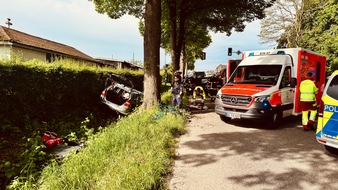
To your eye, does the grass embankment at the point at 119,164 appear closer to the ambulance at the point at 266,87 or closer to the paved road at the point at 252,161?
the paved road at the point at 252,161

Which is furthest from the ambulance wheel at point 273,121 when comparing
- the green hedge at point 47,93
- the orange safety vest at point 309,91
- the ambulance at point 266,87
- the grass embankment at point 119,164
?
the green hedge at point 47,93

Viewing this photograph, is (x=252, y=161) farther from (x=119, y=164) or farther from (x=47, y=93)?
(x=47, y=93)

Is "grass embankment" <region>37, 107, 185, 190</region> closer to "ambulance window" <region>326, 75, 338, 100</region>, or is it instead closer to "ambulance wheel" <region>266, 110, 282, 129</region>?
"ambulance wheel" <region>266, 110, 282, 129</region>

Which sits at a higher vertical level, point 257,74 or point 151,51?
point 151,51

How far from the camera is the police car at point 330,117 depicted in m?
4.87

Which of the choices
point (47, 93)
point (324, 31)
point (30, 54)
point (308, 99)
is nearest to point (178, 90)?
point (308, 99)

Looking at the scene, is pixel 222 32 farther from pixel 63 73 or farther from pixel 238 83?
pixel 63 73

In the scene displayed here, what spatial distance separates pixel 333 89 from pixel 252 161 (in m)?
2.37

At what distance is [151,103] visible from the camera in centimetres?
938

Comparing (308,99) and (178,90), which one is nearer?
(308,99)

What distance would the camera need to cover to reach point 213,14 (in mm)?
19719

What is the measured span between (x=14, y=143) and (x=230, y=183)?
6.74 meters

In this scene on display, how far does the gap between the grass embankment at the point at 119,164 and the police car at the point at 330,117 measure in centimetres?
332

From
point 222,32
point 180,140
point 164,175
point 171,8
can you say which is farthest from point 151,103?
point 222,32
